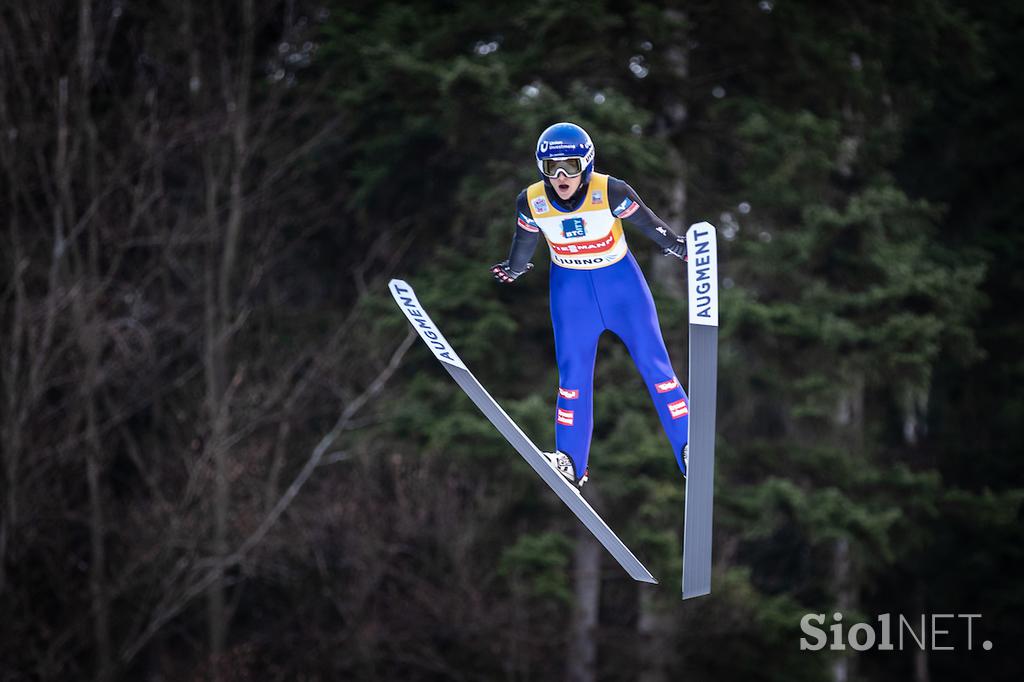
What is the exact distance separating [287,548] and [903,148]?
10725 millimetres

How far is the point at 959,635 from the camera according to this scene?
19547 mm

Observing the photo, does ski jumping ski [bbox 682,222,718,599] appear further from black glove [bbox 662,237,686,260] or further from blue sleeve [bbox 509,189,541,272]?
blue sleeve [bbox 509,189,541,272]

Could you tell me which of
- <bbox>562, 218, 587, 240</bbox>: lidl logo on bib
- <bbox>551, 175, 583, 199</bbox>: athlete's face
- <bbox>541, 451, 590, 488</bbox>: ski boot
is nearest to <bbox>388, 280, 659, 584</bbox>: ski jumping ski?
<bbox>541, 451, 590, 488</bbox>: ski boot

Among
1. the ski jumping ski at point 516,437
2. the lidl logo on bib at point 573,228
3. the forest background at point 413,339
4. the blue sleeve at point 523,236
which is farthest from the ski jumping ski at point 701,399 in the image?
the forest background at point 413,339

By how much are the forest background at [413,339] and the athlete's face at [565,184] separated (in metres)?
6.25

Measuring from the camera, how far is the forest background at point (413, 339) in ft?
40.0

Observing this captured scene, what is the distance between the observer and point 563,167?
11.8 feet

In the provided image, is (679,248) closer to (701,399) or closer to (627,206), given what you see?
(627,206)

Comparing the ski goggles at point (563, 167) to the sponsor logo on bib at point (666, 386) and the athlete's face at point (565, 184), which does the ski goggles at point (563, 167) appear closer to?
the athlete's face at point (565, 184)


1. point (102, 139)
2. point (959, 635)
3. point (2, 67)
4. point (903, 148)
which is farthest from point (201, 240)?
point (959, 635)

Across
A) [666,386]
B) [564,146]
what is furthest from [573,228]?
[666,386]

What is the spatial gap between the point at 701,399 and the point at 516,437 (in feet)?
1.91

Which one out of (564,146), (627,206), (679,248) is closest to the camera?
(564,146)

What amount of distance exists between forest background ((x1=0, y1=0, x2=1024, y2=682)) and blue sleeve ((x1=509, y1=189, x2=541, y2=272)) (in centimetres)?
605
